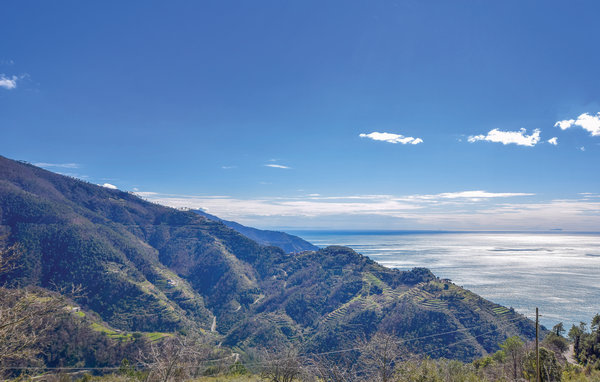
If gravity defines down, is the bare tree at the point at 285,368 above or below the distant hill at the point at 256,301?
above

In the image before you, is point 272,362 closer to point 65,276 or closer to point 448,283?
point 448,283

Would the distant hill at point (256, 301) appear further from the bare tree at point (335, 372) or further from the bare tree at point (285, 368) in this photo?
the bare tree at point (285, 368)

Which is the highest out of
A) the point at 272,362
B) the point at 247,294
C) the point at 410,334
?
the point at 272,362

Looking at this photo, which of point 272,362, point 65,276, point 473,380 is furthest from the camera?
point 65,276

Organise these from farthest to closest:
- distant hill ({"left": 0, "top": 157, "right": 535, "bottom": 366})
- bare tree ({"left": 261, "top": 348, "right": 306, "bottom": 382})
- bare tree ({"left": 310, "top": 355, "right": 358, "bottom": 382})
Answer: distant hill ({"left": 0, "top": 157, "right": 535, "bottom": 366}) → bare tree ({"left": 261, "top": 348, "right": 306, "bottom": 382}) → bare tree ({"left": 310, "top": 355, "right": 358, "bottom": 382})

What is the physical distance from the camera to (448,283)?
431 feet

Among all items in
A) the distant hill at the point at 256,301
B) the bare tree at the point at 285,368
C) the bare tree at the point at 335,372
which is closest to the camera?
the bare tree at the point at 335,372

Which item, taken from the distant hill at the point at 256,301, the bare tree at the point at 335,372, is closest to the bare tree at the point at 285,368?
the bare tree at the point at 335,372

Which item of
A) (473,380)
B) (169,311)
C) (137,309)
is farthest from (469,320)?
(137,309)

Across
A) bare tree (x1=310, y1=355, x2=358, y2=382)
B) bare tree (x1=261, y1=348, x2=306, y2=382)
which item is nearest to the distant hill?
bare tree (x1=310, y1=355, x2=358, y2=382)

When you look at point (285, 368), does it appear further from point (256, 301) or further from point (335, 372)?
point (256, 301)

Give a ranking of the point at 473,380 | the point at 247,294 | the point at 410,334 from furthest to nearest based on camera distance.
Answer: the point at 247,294
the point at 410,334
the point at 473,380

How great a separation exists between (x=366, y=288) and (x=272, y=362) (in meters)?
149

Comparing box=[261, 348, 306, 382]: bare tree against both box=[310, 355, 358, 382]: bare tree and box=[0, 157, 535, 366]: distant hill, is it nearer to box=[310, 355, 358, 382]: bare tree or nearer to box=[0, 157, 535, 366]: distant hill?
box=[310, 355, 358, 382]: bare tree
